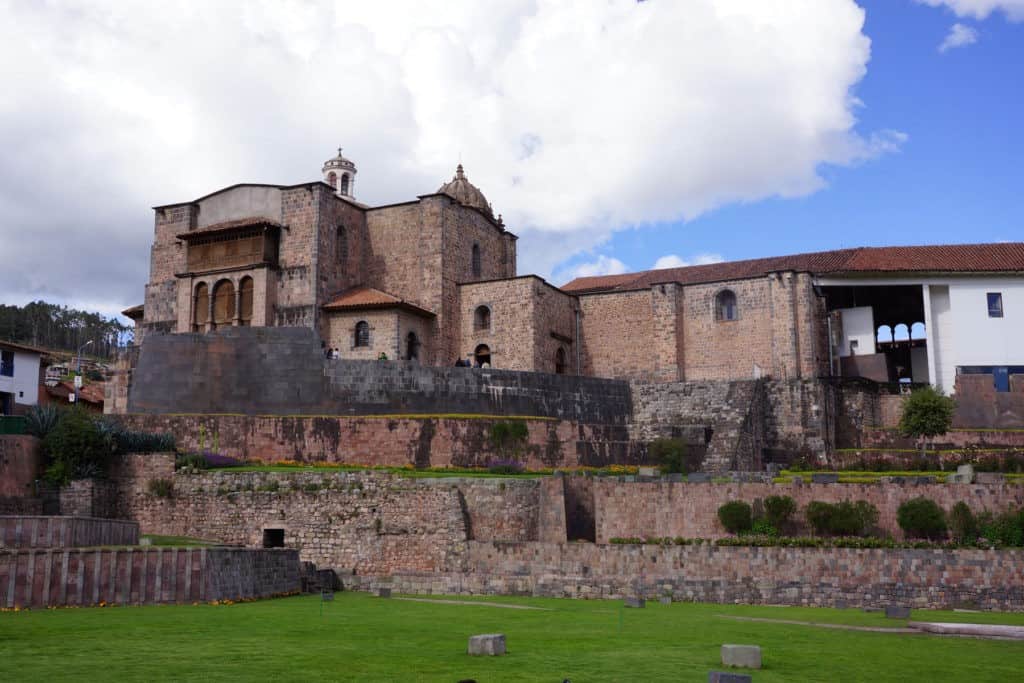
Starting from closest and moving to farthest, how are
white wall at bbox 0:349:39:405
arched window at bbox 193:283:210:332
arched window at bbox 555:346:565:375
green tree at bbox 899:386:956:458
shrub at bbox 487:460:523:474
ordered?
1. shrub at bbox 487:460:523:474
2. green tree at bbox 899:386:956:458
3. arched window at bbox 193:283:210:332
4. arched window at bbox 555:346:565:375
5. white wall at bbox 0:349:39:405

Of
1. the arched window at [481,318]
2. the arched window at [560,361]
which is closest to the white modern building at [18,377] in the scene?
the arched window at [481,318]

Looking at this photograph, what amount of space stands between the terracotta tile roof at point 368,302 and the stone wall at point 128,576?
20.2m

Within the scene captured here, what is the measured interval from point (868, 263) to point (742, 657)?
112ft

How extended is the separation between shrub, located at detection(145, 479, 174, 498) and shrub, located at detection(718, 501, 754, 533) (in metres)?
14.6

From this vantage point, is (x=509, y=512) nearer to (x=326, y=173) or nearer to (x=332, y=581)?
(x=332, y=581)

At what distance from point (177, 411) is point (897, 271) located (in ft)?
91.6

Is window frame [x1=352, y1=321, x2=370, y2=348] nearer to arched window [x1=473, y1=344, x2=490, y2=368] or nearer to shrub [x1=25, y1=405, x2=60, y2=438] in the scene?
arched window [x1=473, y1=344, x2=490, y2=368]

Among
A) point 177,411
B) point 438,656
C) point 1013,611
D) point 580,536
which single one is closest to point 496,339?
point 177,411

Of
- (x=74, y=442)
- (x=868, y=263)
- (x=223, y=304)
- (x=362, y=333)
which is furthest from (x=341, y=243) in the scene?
(x=868, y=263)

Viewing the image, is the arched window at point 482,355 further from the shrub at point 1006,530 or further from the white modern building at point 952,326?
the shrub at point 1006,530

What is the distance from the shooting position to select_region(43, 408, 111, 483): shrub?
86.4ft

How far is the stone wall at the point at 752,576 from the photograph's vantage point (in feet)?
68.3

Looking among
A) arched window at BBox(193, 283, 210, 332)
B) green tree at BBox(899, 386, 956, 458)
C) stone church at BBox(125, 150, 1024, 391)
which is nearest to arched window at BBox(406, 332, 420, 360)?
stone church at BBox(125, 150, 1024, 391)

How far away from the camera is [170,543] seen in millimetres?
22109
